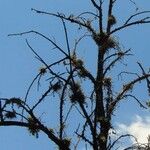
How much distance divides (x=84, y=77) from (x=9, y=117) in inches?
67.9

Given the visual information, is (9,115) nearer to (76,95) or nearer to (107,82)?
(76,95)

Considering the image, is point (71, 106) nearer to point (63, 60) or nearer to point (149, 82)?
point (63, 60)

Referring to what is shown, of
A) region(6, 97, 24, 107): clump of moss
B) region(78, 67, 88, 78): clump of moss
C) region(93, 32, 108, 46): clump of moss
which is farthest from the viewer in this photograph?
Result: region(93, 32, 108, 46): clump of moss

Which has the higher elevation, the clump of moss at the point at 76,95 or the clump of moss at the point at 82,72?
the clump of moss at the point at 82,72

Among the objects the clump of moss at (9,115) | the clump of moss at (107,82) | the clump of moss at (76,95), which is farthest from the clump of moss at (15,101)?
the clump of moss at (107,82)

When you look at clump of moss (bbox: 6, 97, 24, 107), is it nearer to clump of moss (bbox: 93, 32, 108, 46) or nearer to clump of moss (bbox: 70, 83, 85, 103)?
clump of moss (bbox: 70, 83, 85, 103)

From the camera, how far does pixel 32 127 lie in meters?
10.0

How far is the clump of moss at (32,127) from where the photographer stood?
989 cm

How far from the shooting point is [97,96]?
34.5 ft

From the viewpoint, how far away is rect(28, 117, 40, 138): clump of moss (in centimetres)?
989

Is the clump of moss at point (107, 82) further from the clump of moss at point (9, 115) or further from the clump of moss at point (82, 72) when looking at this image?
the clump of moss at point (9, 115)

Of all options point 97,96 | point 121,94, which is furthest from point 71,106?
point 121,94

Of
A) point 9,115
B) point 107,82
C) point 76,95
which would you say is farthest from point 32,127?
point 107,82

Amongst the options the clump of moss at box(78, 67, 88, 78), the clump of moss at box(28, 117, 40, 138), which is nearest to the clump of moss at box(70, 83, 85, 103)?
the clump of moss at box(78, 67, 88, 78)
